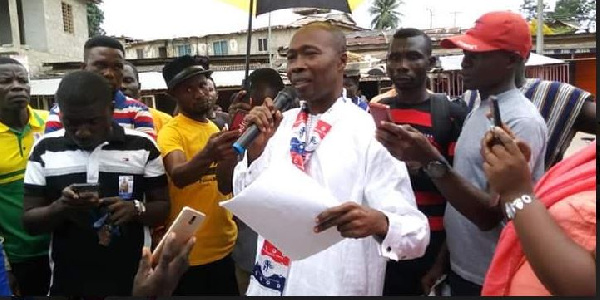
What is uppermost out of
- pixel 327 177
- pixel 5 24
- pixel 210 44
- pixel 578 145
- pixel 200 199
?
pixel 5 24

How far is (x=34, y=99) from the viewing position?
1636cm

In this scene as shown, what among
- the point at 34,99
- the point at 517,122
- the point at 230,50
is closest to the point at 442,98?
the point at 517,122

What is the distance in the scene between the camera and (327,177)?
2.08 meters

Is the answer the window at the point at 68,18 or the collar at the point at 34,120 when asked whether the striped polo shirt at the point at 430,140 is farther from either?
the window at the point at 68,18

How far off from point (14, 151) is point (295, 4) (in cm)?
179

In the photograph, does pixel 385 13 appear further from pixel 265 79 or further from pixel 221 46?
pixel 265 79

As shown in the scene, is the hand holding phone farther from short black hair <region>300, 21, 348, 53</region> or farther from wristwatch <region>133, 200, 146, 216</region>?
short black hair <region>300, 21, 348, 53</region>

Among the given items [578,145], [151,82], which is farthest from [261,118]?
[151,82]

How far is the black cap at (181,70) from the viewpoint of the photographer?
10.8 feet

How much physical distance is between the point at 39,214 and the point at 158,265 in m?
1.01

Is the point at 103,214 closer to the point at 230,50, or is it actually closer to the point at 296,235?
the point at 296,235

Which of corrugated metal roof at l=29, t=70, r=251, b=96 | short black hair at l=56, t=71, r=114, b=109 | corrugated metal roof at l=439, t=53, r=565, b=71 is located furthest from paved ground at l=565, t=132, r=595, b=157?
corrugated metal roof at l=29, t=70, r=251, b=96

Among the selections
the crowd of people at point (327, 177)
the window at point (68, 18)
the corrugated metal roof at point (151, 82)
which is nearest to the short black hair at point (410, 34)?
the crowd of people at point (327, 177)

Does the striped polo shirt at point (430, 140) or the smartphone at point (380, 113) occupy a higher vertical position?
the smartphone at point (380, 113)
